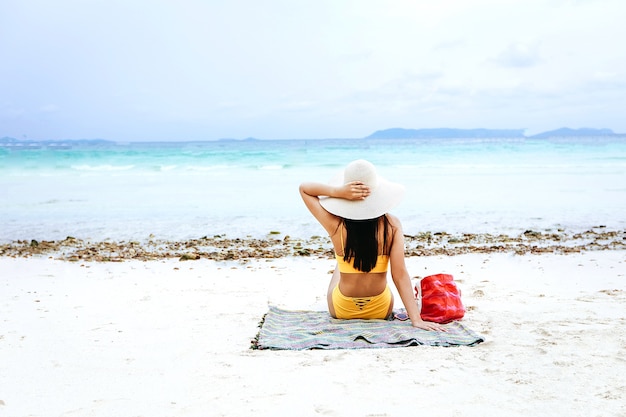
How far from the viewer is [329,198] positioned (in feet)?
14.3

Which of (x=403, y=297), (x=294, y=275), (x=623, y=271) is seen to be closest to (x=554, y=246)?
(x=623, y=271)

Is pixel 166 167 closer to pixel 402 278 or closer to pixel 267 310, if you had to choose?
pixel 267 310

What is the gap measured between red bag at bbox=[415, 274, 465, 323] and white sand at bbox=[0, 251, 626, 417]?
0.18 meters

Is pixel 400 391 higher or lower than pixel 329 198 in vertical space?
lower

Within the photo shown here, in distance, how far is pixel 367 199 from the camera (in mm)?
4199

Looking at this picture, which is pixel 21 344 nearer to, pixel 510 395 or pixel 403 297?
pixel 403 297

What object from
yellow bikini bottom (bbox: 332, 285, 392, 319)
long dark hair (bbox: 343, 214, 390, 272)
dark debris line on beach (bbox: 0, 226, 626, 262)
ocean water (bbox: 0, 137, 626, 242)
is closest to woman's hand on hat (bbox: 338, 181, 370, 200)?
long dark hair (bbox: 343, 214, 390, 272)

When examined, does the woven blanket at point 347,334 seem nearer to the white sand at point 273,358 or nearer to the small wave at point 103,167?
the white sand at point 273,358

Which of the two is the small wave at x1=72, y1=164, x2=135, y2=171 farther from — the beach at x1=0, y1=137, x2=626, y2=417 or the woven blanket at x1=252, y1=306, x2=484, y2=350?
the woven blanket at x1=252, y1=306, x2=484, y2=350

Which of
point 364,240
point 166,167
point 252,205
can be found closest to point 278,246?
point 364,240

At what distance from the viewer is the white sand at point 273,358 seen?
3.09 meters

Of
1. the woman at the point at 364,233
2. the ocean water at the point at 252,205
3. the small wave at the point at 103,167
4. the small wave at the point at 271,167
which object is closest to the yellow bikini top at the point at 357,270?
the woman at the point at 364,233

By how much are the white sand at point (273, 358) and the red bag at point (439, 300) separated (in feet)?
0.61

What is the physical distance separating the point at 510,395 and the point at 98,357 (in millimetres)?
2562
